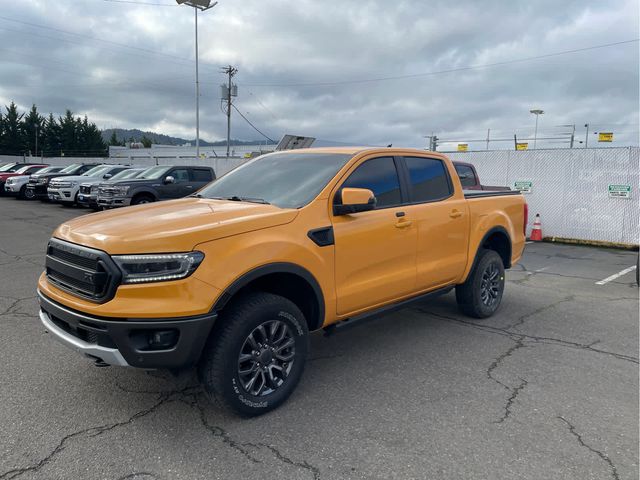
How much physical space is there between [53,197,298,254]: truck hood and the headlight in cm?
4

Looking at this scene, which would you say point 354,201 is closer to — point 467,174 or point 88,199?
point 467,174

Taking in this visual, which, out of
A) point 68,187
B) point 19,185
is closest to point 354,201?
point 68,187

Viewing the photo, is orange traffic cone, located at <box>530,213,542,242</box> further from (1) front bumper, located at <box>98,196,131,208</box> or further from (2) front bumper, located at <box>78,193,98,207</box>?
(2) front bumper, located at <box>78,193,98,207</box>

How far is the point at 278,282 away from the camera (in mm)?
3594

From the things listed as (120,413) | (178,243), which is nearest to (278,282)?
(178,243)

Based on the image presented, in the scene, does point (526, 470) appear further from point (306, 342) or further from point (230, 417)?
point (230, 417)

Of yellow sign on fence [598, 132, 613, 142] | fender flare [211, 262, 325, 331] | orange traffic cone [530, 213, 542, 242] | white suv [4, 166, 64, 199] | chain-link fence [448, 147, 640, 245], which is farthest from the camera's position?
white suv [4, 166, 64, 199]

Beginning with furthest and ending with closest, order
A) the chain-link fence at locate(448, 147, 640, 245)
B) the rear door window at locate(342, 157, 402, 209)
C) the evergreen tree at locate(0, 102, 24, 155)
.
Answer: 1. the evergreen tree at locate(0, 102, 24, 155)
2. the chain-link fence at locate(448, 147, 640, 245)
3. the rear door window at locate(342, 157, 402, 209)

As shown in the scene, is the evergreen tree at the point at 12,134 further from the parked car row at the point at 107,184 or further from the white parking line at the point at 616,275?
the white parking line at the point at 616,275

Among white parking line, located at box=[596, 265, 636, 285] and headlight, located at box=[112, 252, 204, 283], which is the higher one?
headlight, located at box=[112, 252, 204, 283]

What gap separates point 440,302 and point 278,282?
3.43 meters

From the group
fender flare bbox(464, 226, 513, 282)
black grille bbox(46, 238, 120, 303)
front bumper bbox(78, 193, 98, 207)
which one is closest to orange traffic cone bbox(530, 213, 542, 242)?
fender flare bbox(464, 226, 513, 282)

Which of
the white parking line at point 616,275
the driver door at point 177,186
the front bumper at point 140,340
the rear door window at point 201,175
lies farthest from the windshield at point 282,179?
the rear door window at point 201,175

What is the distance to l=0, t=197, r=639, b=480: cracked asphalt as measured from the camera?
279 cm
